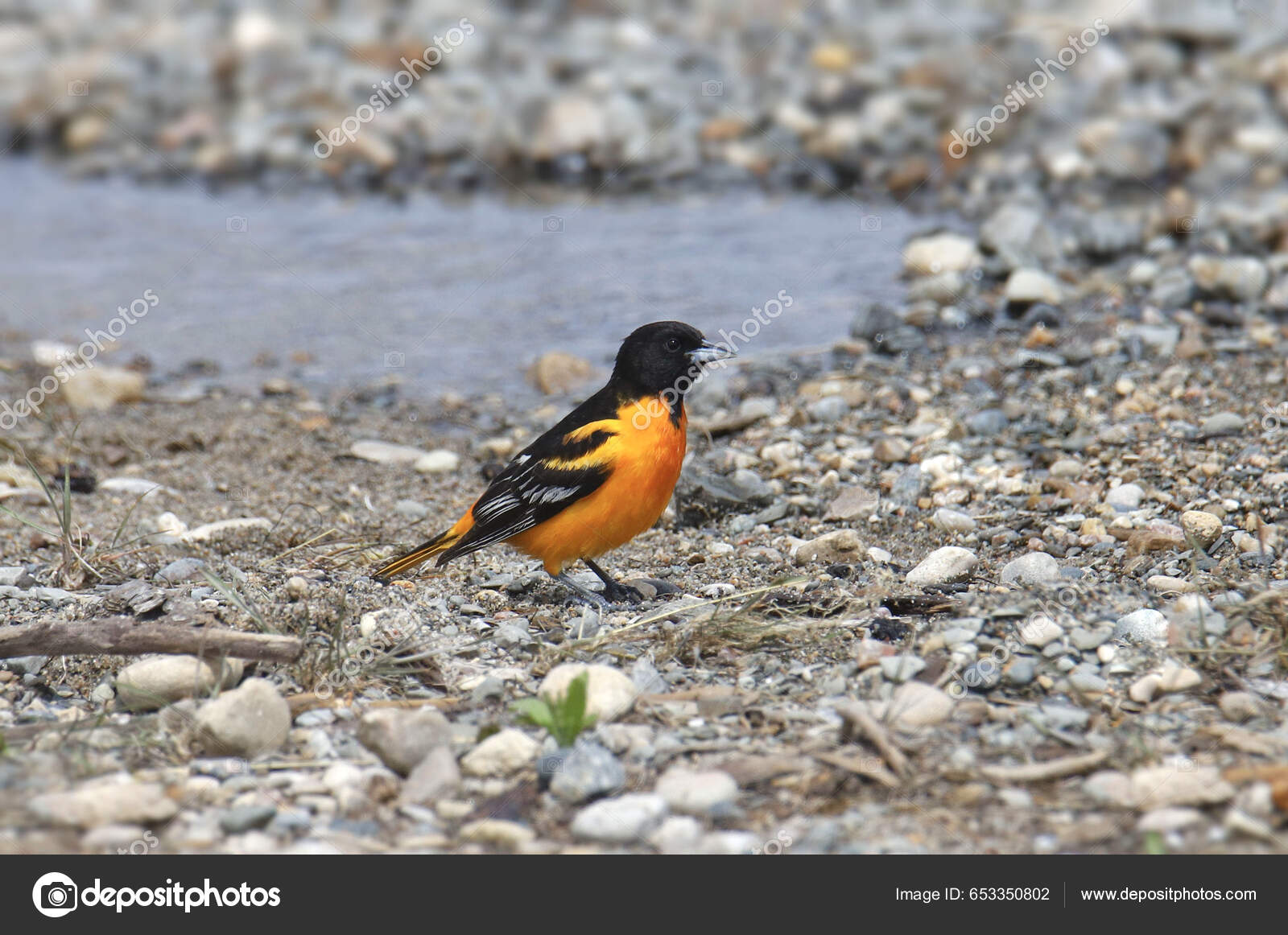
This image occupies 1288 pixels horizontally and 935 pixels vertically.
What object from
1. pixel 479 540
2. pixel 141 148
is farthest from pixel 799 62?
pixel 479 540

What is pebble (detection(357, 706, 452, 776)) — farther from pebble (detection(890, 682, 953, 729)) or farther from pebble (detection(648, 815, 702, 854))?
pebble (detection(890, 682, 953, 729))

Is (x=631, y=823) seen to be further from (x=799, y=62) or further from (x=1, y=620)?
(x=799, y=62)

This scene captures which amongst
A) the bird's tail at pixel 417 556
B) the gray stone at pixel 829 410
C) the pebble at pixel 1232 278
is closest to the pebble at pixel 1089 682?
the bird's tail at pixel 417 556

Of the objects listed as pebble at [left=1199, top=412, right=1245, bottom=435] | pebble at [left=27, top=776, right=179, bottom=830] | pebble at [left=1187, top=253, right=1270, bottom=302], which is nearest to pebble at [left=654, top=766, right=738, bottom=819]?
pebble at [left=27, top=776, right=179, bottom=830]

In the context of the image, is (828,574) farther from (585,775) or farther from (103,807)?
(103,807)

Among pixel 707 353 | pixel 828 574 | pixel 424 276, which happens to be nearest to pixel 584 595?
pixel 828 574

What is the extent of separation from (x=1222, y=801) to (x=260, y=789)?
2.61 meters

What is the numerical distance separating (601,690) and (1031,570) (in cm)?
194

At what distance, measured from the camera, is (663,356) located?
6102 millimetres

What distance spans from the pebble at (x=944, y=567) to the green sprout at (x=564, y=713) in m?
1.83

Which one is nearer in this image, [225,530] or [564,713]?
[564,713]

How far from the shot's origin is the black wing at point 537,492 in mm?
5652

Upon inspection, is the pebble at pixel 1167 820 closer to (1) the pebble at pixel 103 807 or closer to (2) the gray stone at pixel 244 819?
(2) the gray stone at pixel 244 819

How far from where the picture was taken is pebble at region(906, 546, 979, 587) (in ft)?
17.6
